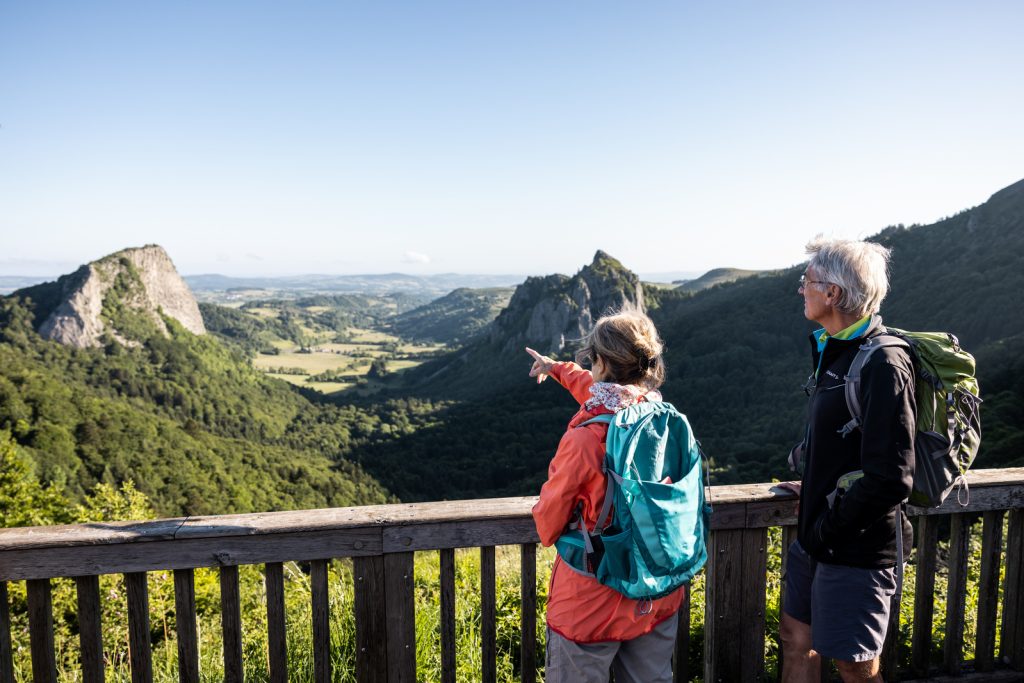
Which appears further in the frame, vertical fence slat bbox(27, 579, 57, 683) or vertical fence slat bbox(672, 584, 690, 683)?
vertical fence slat bbox(672, 584, 690, 683)

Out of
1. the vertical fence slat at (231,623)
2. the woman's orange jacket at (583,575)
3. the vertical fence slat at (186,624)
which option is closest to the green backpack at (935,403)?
the woman's orange jacket at (583,575)

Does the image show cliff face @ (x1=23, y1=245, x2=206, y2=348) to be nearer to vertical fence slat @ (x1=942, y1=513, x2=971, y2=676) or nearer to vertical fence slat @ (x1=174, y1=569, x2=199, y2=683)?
vertical fence slat @ (x1=174, y1=569, x2=199, y2=683)

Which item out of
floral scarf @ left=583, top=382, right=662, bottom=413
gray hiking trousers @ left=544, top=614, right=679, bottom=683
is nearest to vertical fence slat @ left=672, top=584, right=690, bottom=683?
gray hiking trousers @ left=544, top=614, right=679, bottom=683

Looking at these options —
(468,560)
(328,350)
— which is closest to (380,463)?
(468,560)

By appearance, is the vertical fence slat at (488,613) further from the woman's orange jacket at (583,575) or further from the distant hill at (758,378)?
the distant hill at (758,378)

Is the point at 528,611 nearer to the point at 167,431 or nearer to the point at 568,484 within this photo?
the point at 568,484

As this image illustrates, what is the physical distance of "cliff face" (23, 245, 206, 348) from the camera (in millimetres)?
93688

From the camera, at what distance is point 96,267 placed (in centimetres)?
10362

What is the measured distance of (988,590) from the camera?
275 cm

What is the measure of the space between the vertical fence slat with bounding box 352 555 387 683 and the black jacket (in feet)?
5.25

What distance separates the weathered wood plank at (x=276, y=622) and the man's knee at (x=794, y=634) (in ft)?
6.51

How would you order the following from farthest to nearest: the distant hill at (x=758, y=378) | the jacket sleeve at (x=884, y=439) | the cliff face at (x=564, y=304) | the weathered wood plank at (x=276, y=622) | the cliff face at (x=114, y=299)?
the cliff face at (x=564, y=304)
the cliff face at (x=114, y=299)
the distant hill at (x=758, y=378)
the weathered wood plank at (x=276, y=622)
the jacket sleeve at (x=884, y=439)

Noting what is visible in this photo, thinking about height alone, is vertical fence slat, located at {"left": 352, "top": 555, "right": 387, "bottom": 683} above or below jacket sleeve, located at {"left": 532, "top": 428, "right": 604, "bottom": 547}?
below

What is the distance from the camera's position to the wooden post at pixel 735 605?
2.49 meters
